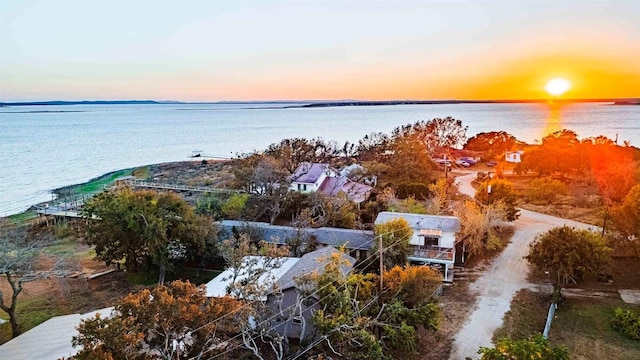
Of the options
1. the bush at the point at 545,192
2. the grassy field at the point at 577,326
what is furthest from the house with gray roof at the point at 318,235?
the bush at the point at 545,192

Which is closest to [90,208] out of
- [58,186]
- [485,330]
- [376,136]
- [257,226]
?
[257,226]

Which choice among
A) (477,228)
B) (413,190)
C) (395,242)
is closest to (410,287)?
(395,242)

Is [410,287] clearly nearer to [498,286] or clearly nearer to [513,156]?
[498,286]

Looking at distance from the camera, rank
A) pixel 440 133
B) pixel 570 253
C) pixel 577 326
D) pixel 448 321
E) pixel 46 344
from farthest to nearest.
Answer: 1. pixel 440 133
2. pixel 570 253
3. pixel 448 321
4. pixel 577 326
5. pixel 46 344

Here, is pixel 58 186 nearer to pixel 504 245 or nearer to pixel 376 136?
pixel 376 136

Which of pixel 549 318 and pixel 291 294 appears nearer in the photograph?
pixel 291 294

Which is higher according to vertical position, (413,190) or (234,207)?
(234,207)

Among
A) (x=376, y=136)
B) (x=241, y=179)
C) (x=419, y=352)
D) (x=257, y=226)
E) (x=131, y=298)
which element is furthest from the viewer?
(x=376, y=136)
